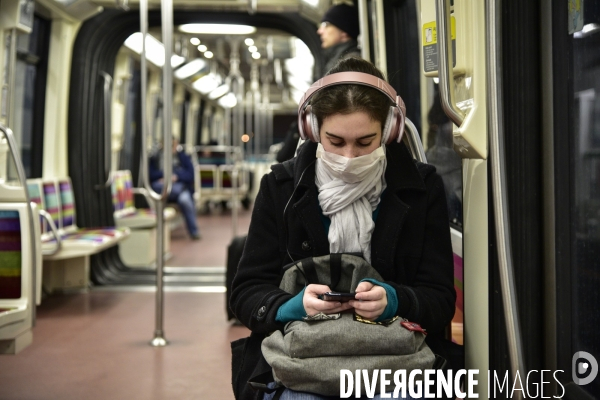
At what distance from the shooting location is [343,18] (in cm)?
470

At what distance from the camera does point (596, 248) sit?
1910mm

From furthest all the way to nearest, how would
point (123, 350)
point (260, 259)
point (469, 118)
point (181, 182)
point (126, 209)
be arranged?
point (181, 182) → point (126, 209) → point (123, 350) → point (260, 259) → point (469, 118)

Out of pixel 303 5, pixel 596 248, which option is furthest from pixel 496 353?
pixel 303 5

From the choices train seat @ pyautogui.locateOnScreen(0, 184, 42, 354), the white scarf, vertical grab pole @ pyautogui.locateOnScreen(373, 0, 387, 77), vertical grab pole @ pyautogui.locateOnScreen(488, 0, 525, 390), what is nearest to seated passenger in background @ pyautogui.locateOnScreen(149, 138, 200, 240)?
vertical grab pole @ pyautogui.locateOnScreen(373, 0, 387, 77)

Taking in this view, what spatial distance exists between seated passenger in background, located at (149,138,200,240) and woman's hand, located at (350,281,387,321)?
9.16 meters

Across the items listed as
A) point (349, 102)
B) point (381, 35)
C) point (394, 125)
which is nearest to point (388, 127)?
point (394, 125)

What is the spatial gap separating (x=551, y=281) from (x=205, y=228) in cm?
1103

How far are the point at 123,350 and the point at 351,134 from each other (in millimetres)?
3169

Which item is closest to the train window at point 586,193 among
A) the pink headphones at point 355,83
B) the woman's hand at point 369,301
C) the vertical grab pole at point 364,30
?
the pink headphones at point 355,83

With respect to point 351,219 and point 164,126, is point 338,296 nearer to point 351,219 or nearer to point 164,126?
point 351,219

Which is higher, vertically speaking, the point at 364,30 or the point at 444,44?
the point at 364,30

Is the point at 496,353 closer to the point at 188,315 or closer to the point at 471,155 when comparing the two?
the point at 471,155

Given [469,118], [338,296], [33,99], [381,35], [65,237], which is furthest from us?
[33,99]

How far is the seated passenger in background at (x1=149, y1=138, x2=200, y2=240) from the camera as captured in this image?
35.3ft
